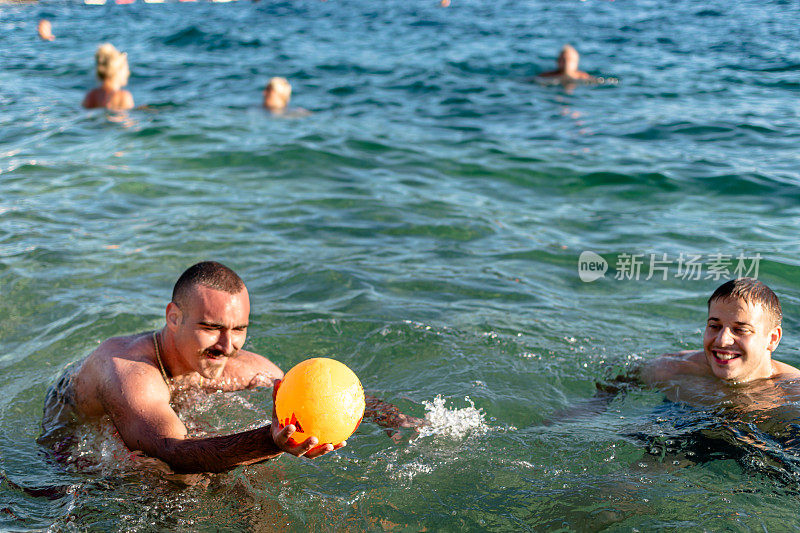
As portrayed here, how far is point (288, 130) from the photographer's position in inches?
491

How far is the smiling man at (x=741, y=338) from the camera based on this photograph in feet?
16.0

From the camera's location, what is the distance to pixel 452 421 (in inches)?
194

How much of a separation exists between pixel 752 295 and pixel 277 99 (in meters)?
10.4

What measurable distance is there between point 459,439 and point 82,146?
9183 millimetres

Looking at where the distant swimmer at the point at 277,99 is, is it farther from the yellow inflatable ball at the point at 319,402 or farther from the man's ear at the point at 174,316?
the yellow inflatable ball at the point at 319,402

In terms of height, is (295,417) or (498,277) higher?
(295,417)

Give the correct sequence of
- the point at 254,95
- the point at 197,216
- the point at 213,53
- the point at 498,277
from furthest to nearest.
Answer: the point at 213,53
the point at 254,95
the point at 197,216
the point at 498,277

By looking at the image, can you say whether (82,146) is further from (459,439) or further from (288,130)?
(459,439)

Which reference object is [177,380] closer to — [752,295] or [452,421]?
[452,421]

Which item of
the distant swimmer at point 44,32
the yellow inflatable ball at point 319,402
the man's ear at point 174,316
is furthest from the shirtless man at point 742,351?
the distant swimmer at point 44,32

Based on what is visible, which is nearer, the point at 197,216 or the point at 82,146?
the point at 197,216

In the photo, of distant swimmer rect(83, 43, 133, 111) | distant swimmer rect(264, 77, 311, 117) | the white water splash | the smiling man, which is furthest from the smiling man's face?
distant swimmer rect(83, 43, 133, 111)

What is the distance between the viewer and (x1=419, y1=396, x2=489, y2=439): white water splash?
480 cm

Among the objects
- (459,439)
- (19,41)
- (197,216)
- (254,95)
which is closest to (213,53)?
(254,95)
